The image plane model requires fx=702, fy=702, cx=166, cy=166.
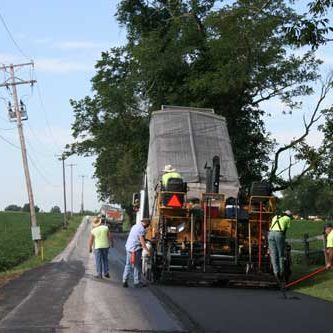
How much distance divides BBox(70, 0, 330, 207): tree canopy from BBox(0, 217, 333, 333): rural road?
1304 centimetres

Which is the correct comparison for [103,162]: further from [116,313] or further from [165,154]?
[116,313]

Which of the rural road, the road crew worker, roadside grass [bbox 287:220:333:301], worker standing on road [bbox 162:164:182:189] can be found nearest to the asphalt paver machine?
the road crew worker

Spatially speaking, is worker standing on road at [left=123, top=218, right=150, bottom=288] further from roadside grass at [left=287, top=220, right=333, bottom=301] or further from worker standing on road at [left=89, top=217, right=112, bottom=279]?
roadside grass at [left=287, top=220, right=333, bottom=301]

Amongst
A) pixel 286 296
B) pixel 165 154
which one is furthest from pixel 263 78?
pixel 286 296

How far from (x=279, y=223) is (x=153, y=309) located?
5.35 metres

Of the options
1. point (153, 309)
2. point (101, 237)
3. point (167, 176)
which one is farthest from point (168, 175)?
point (153, 309)

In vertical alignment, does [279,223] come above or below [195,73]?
below

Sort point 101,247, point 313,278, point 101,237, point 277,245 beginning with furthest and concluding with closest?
point 101,237 → point 101,247 → point 313,278 → point 277,245

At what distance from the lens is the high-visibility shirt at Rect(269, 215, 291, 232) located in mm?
16703

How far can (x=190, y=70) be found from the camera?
98.0 feet

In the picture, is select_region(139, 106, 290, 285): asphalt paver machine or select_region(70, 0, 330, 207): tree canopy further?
select_region(70, 0, 330, 207): tree canopy

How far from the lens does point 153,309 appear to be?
40.9 ft

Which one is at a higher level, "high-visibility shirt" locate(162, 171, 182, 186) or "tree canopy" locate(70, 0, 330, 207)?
"tree canopy" locate(70, 0, 330, 207)

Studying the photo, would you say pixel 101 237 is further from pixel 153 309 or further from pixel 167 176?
pixel 153 309
